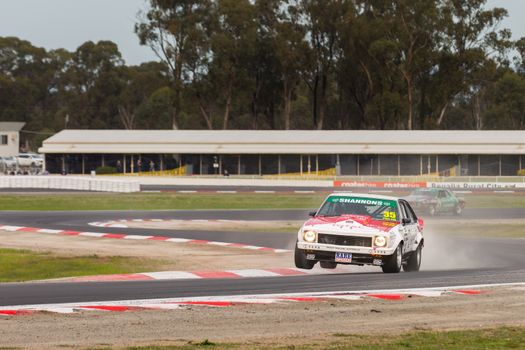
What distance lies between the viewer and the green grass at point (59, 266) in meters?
20.4

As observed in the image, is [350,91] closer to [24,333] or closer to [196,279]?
[196,279]

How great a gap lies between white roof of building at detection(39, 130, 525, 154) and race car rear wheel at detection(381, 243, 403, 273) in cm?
6277

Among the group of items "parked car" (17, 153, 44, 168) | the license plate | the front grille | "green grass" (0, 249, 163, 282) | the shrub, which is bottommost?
"green grass" (0, 249, 163, 282)

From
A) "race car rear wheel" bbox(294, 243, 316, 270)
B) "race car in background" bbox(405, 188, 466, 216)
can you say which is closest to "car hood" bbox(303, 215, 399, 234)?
"race car rear wheel" bbox(294, 243, 316, 270)

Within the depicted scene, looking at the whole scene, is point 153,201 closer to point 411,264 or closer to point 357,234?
point 411,264

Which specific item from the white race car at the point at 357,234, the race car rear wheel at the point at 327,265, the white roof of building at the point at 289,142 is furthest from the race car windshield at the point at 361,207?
the white roof of building at the point at 289,142

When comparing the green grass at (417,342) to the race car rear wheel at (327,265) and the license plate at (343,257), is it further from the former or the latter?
the race car rear wheel at (327,265)

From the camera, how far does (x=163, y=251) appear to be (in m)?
25.1

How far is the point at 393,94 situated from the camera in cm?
9988

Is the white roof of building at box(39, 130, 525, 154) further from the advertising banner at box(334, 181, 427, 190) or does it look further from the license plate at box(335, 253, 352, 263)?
the license plate at box(335, 253, 352, 263)

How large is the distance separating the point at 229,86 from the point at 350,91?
13.9m

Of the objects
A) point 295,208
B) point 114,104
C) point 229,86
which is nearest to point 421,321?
point 295,208

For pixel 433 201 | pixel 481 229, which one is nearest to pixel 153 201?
pixel 433 201

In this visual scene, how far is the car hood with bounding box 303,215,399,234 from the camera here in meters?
17.9
